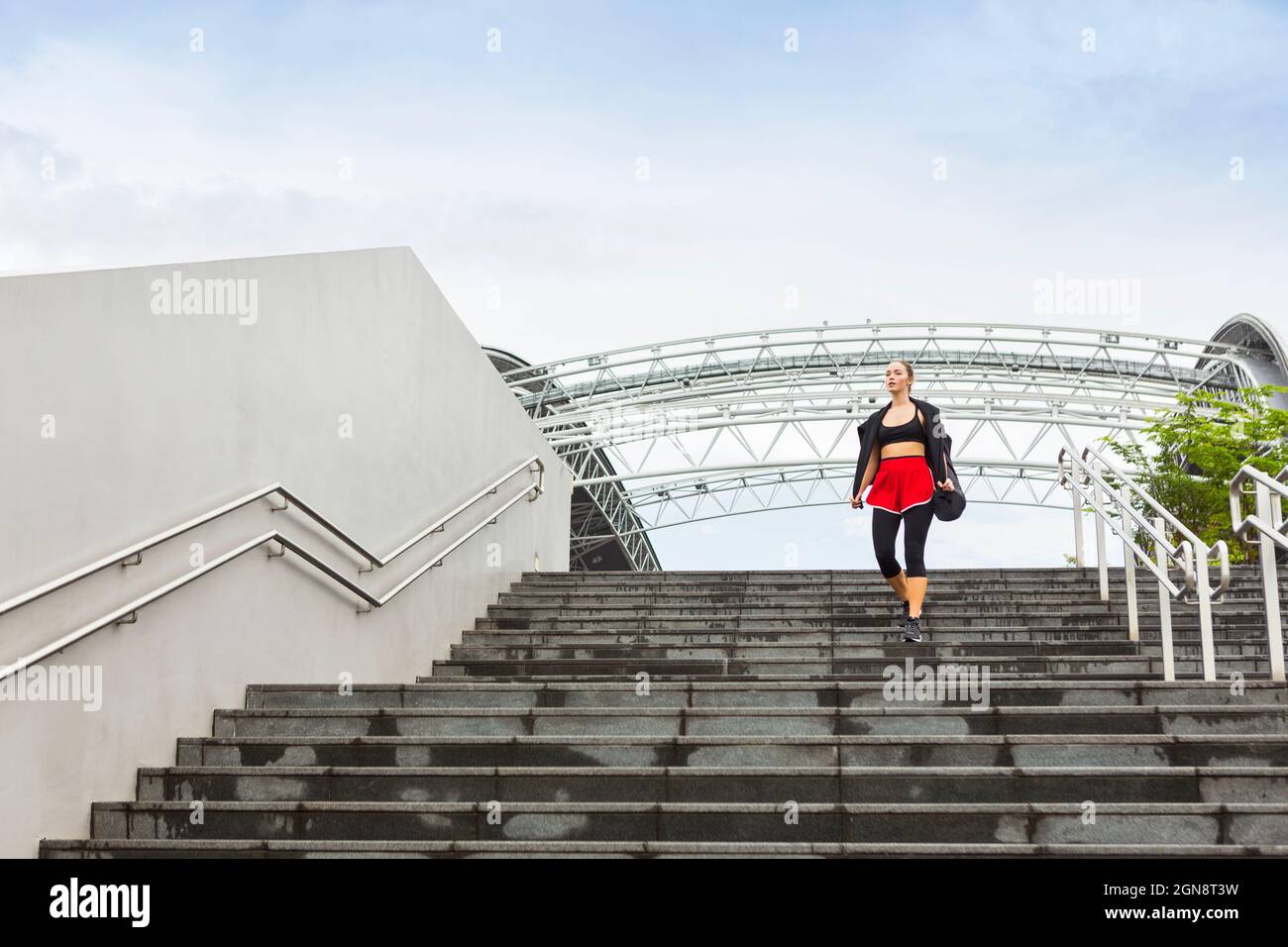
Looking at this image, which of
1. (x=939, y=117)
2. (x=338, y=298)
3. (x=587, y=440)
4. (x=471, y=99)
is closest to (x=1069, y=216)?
(x=939, y=117)

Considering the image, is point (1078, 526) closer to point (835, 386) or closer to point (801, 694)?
point (801, 694)

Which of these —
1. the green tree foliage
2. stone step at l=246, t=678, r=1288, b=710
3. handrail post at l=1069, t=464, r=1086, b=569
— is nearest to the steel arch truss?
the green tree foliage

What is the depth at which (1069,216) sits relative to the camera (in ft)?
52.6

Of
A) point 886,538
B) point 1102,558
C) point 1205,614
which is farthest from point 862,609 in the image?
point 1205,614

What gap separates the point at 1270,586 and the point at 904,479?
2.08 m

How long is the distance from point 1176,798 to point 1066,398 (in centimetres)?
2683

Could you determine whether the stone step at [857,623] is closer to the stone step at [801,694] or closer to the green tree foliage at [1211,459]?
the stone step at [801,694]

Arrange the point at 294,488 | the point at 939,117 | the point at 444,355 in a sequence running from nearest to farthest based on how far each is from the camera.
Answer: the point at 294,488, the point at 444,355, the point at 939,117

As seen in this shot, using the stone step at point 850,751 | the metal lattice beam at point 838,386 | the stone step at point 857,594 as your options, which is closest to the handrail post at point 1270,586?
the stone step at point 850,751

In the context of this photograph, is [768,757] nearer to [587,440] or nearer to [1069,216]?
[1069,216]

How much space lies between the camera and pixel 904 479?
7.10m

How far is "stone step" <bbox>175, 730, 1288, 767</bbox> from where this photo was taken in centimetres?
477

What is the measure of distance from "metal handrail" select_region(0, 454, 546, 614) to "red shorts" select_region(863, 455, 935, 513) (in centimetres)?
295

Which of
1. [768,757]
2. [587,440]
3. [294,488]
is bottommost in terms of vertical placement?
[768,757]
